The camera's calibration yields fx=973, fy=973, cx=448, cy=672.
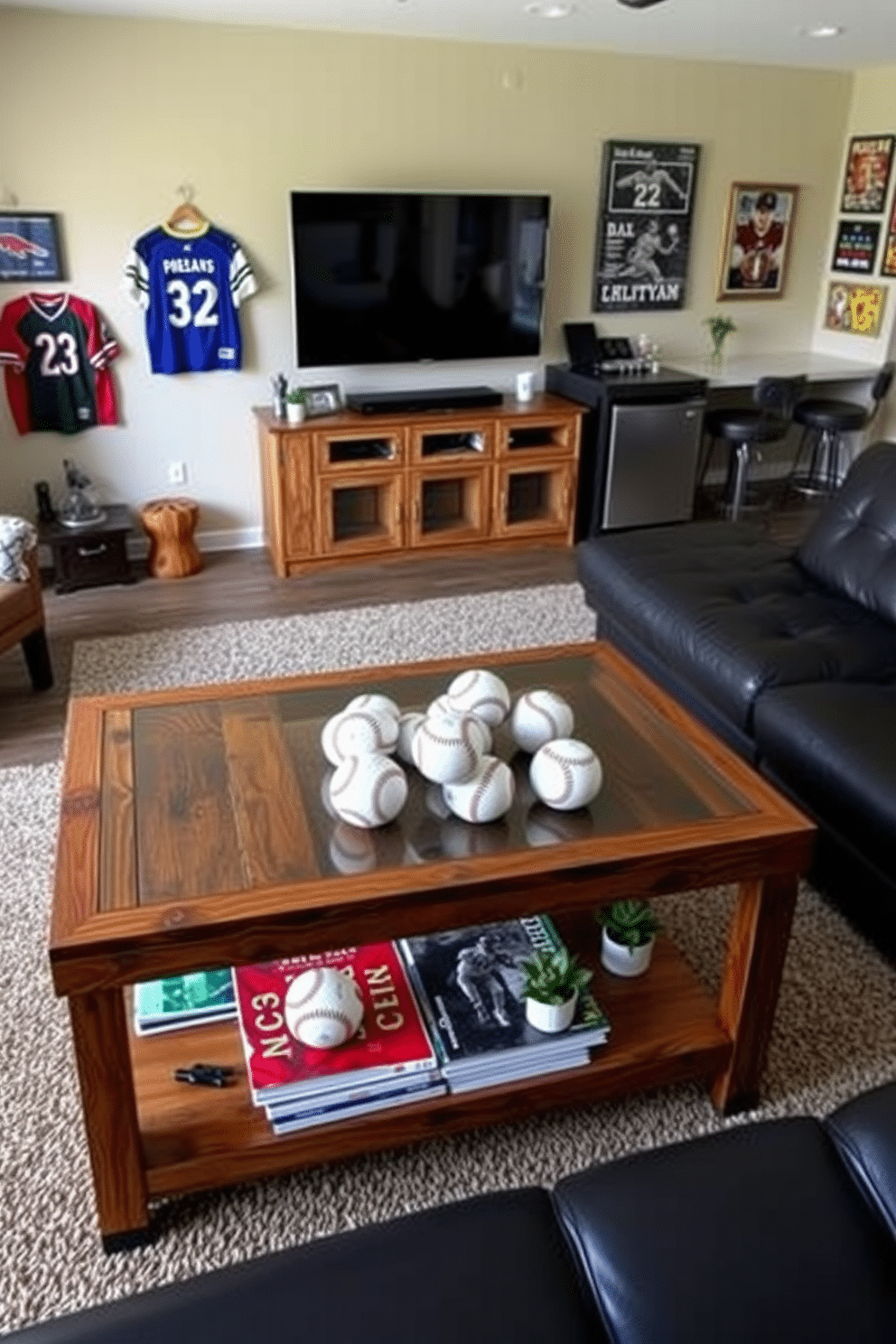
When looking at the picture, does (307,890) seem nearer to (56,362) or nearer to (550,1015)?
(550,1015)

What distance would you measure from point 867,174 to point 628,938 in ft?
15.7

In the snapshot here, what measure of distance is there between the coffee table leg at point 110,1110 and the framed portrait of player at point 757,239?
4.91 metres

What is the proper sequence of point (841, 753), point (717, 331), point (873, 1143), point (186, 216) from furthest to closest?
point (717, 331) < point (186, 216) < point (841, 753) < point (873, 1143)

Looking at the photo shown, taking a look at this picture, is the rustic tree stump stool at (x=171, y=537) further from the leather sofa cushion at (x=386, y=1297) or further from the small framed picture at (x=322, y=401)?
the leather sofa cushion at (x=386, y=1297)

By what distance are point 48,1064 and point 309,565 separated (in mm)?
2783

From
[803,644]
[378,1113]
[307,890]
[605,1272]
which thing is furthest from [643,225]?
[605,1272]

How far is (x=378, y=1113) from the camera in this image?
4.96 feet

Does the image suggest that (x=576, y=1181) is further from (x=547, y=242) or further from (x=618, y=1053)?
(x=547, y=242)

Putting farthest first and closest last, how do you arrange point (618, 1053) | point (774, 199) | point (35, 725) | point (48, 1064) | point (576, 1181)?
point (774, 199) → point (35, 725) → point (48, 1064) → point (618, 1053) → point (576, 1181)

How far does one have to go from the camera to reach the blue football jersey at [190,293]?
13.2 feet

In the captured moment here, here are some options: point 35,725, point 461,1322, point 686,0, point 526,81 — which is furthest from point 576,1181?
point 526,81

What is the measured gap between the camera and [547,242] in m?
4.51

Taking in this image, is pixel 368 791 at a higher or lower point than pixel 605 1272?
higher

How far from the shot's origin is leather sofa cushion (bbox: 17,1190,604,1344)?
36.5 inches
